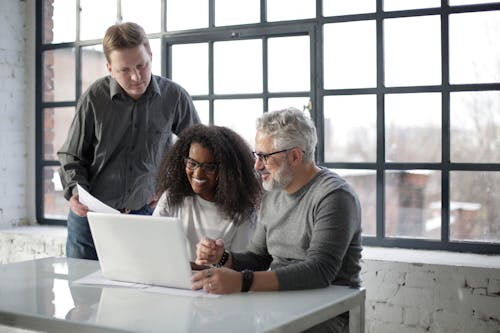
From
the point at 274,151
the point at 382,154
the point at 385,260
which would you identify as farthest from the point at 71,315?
the point at 382,154

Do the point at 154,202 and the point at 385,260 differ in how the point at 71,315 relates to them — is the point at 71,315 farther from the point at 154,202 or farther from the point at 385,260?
the point at 385,260

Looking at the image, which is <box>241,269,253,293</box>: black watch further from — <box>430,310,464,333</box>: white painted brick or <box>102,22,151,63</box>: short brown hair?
<box>430,310,464,333</box>: white painted brick

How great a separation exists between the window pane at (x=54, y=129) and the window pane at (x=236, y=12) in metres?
1.38

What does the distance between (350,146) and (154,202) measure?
3.65 ft

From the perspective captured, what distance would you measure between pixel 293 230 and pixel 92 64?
266cm

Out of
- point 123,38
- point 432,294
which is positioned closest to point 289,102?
point 123,38

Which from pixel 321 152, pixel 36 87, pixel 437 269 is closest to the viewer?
pixel 437 269

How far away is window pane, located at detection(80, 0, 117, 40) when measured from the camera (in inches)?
178

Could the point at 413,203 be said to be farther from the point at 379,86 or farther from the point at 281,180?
the point at 281,180

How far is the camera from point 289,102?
153 inches

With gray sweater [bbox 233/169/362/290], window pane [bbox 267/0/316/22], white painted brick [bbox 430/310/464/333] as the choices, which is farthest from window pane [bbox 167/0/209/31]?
white painted brick [bbox 430/310/464/333]

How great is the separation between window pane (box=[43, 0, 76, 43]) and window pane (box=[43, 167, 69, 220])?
3.00 feet

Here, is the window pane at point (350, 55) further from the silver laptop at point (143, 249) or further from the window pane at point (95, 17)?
the silver laptop at point (143, 249)

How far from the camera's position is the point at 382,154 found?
360cm
